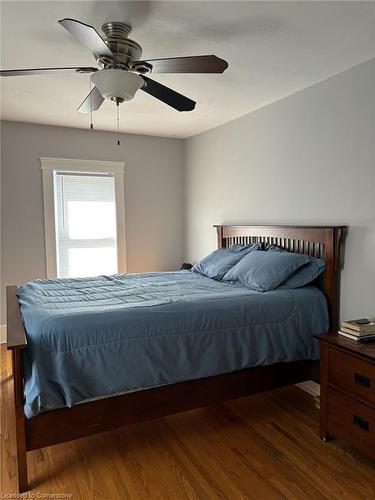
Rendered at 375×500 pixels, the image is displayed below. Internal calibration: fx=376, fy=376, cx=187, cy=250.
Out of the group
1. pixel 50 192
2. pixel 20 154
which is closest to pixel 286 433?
pixel 50 192

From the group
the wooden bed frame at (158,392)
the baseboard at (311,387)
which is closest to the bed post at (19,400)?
the wooden bed frame at (158,392)

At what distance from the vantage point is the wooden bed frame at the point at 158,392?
1885 millimetres

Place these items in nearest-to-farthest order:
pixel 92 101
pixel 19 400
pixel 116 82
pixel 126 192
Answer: pixel 19 400 < pixel 116 82 < pixel 92 101 < pixel 126 192

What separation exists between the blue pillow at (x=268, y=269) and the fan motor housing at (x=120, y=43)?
1.70m

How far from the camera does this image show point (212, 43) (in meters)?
2.27

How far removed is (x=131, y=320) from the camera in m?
2.12

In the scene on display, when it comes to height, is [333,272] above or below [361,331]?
above

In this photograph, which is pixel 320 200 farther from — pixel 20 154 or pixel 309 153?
pixel 20 154

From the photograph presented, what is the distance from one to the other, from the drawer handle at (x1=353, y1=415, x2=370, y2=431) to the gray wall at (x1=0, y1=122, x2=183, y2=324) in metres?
3.29

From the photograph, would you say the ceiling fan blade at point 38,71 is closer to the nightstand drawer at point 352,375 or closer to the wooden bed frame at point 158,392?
the wooden bed frame at point 158,392

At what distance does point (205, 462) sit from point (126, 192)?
3366 millimetres

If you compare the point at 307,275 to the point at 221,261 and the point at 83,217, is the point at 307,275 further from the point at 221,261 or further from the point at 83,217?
the point at 83,217

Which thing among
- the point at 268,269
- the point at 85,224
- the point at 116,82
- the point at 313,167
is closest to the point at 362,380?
the point at 268,269

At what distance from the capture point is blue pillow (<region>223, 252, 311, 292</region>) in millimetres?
2793
